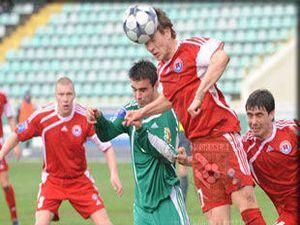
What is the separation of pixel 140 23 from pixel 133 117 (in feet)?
2.53

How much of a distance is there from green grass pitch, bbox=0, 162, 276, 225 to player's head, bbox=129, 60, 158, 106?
13.4 feet

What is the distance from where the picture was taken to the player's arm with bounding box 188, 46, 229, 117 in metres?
6.84

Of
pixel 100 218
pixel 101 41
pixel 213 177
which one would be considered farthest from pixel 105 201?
pixel 101 41

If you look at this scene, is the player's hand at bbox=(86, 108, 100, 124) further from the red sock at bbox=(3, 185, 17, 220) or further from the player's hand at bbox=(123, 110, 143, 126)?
the red sock at bbox=(3, 185, 17, 220)

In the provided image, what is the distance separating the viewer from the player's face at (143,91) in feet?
25.5

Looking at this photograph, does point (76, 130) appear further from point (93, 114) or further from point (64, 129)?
point (93, 114)

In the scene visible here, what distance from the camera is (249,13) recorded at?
115 feet

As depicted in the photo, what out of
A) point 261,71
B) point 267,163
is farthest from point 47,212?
point 261,71

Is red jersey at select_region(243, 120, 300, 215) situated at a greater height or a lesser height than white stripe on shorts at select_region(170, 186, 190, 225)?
greater

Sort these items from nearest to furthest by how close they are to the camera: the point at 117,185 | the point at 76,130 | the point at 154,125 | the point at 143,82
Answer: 1. the point at 143,82
2. the point at 154,125
3. the point at 117,185
4. the point at 76,130

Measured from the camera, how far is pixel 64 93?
9141mm

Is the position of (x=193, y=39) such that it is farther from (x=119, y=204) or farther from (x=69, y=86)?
(x=119, y=204)

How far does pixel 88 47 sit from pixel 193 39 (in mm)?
28633

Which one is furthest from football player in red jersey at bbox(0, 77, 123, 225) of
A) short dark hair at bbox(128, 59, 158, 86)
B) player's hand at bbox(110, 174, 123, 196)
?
short dark hair at bbox(128, 59, 158, 86)
